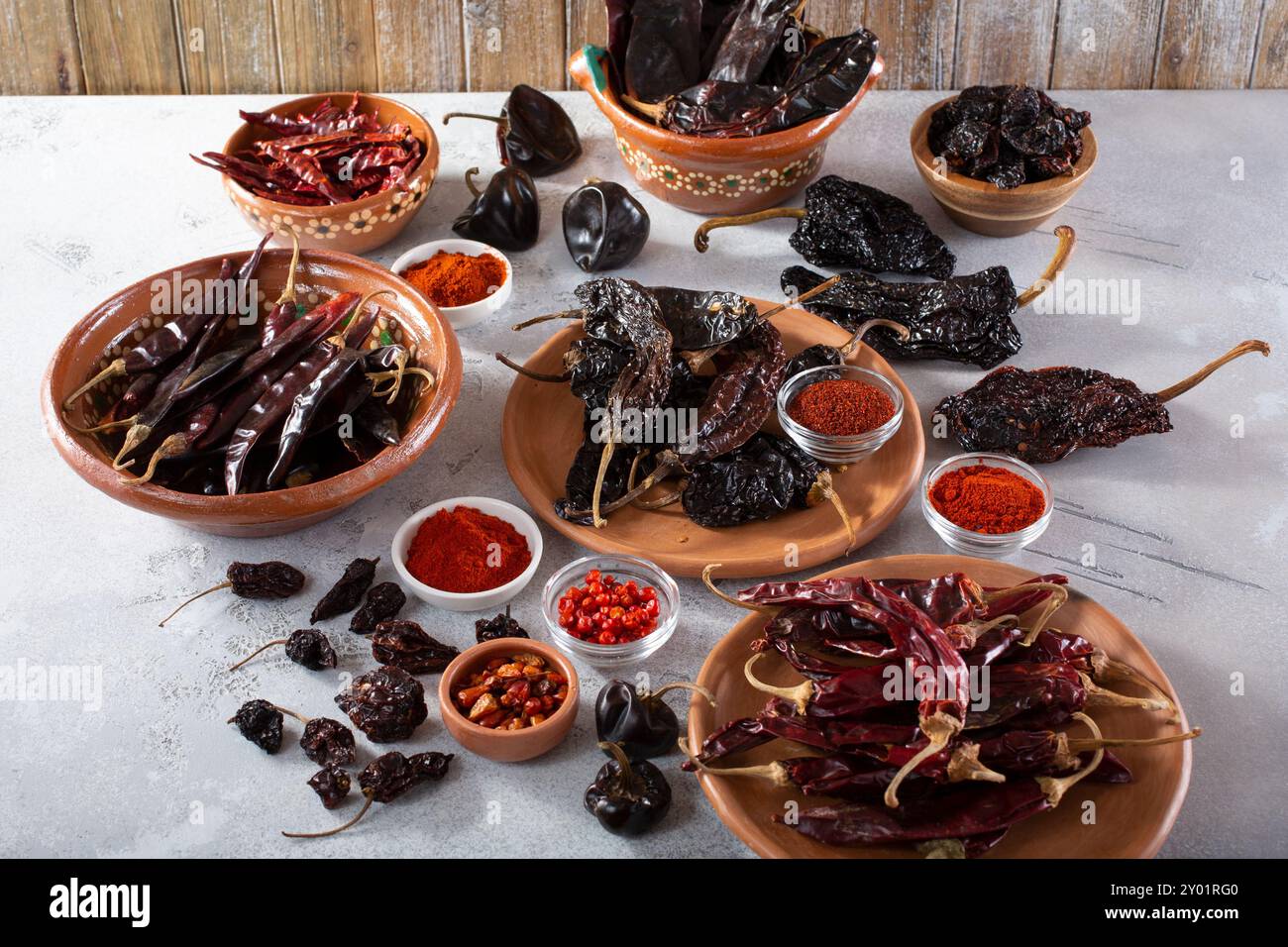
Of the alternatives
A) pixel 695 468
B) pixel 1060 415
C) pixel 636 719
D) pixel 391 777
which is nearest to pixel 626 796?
pixel 636 719

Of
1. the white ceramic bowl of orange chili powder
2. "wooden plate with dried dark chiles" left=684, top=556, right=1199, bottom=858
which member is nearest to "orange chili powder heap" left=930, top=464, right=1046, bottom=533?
"wooden plate with dried dark chiles" left=684, top=556, right=1199, bottom=858

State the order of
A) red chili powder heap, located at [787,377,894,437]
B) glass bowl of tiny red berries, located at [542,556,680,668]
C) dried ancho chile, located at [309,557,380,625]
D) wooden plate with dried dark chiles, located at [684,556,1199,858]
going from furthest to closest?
red chili powder heap, located at [787,377,894,437]
dried ancho chile, located at [309,557,380,625]
glass bowl of tiny red berries, located at [542,556,680,668]
wooden plate with dried dark chiles, located at [684,556,1199,858]

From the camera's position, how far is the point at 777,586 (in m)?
2.05

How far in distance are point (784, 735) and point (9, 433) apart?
1874 millimetres

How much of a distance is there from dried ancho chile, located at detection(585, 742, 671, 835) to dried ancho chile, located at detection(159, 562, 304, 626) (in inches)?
29.2

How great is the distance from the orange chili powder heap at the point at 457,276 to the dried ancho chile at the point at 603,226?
225 mm

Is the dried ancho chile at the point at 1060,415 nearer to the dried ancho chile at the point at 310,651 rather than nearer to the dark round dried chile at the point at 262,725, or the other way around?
the dried ancho chile at the point at 310,651

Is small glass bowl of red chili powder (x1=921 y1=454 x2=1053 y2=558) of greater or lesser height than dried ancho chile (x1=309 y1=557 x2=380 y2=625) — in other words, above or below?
above

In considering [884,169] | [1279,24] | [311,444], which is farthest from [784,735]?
[1279,24]

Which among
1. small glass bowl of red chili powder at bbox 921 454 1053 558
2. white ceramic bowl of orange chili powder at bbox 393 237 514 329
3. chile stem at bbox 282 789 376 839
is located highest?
white ceramic bowl of orange chili powder at bbox 393 237 514 329

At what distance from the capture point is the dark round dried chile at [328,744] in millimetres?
1970

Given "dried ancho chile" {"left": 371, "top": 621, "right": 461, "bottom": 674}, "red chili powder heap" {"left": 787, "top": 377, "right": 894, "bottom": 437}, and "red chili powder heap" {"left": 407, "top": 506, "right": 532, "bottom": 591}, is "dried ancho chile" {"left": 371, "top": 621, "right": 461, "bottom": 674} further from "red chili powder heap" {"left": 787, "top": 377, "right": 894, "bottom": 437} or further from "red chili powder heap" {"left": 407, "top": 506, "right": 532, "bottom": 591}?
"red chili powder heap" {"left": 787, "top": 377, "right": 894, "bottom": 437}

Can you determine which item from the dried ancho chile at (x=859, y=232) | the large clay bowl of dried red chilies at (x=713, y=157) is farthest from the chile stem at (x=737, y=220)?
the large clay bowl of dried red chilies at (x=713, y=157)

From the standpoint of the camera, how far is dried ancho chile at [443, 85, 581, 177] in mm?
3396
